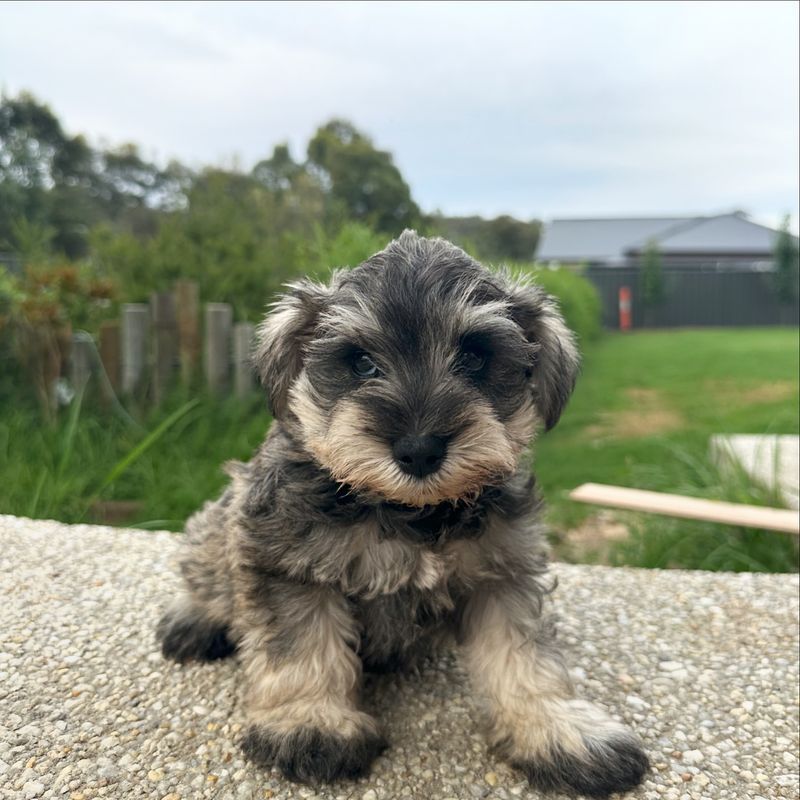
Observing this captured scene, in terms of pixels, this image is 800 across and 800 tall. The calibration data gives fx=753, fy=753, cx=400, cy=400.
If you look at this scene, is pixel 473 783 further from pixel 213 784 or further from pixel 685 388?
pixel 685 388

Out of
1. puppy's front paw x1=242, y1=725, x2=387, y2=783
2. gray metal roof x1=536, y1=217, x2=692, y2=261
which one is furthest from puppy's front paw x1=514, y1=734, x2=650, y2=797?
gray metal roof x1=536, y1=217, x2=692, y2=261

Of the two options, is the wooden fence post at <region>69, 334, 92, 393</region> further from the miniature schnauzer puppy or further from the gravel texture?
the miniature schnauzer puppy

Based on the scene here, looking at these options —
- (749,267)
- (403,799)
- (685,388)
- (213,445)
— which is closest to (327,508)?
(403,799)

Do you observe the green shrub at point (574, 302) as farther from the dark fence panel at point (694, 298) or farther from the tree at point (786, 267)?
the tree at point (786, 267)

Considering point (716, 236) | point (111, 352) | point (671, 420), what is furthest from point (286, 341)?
point (716, 236)

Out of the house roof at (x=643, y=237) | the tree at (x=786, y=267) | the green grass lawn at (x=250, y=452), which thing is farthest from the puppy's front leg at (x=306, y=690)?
the house roof at (x=643, y=237)

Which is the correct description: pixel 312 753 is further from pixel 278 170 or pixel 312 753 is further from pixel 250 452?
pixel 278 170
